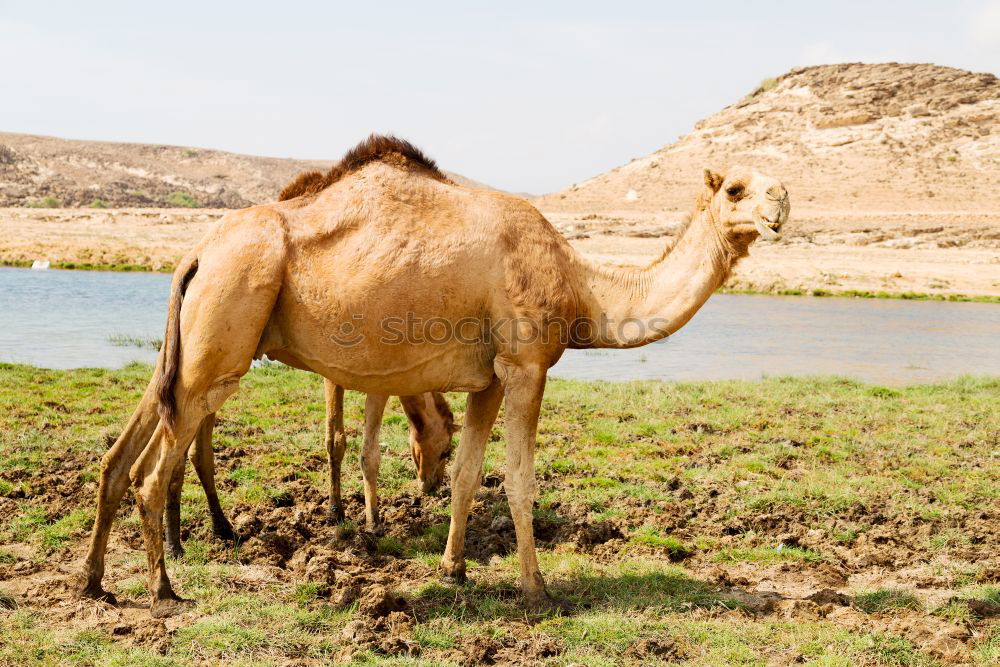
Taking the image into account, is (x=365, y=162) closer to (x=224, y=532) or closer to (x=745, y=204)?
(x=745, y=204)

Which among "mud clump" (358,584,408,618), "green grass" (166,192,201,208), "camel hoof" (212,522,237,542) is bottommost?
"camel hoof" (212,522,237,542)

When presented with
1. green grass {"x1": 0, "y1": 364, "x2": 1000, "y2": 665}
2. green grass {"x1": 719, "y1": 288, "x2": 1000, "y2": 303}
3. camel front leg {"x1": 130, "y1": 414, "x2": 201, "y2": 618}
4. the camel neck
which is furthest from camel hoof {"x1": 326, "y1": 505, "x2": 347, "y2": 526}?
green grass {"x1": 719, "y1": 288, "x2": 1000, "y2": 303}

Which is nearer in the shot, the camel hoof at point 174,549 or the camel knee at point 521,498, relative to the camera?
the camel knee at point 521,498

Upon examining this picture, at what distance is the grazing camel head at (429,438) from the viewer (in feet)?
26.1

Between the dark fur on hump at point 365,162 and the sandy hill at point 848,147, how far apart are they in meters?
47.5

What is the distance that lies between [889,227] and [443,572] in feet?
129

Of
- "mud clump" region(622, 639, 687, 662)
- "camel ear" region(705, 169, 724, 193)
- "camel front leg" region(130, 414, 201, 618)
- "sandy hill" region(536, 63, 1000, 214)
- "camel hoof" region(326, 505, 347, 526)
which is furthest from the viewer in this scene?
"sandy hill" region(536, 63, 1000, 214)

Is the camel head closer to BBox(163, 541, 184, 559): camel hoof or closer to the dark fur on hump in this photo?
the dark fur on hump

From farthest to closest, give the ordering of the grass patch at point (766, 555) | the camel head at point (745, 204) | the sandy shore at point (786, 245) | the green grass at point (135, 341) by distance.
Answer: the sandy shore at point (786, 245)
the green grass at point (135, 341)
the grass patch at point (766, 555)
the camel head at point (745, 204)

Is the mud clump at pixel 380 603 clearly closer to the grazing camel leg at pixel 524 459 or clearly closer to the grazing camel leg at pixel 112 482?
the grazing camel leg at pixel 524 459

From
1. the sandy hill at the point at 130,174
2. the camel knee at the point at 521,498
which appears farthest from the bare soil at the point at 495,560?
the sandy hill at the point at 130,174

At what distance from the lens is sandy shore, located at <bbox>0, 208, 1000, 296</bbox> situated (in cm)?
3147

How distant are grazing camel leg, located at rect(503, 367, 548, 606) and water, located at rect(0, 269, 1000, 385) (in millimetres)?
9441

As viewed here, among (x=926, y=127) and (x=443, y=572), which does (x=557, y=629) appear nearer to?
(x=443, y=572)
